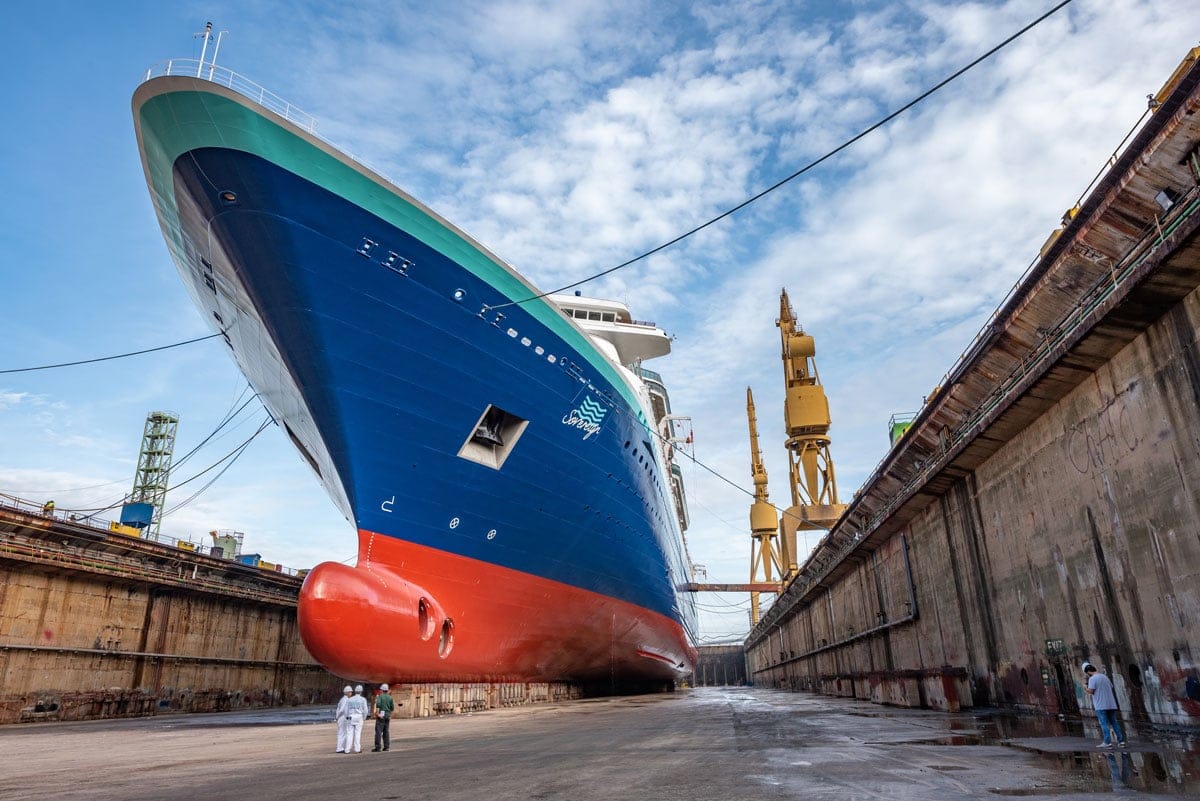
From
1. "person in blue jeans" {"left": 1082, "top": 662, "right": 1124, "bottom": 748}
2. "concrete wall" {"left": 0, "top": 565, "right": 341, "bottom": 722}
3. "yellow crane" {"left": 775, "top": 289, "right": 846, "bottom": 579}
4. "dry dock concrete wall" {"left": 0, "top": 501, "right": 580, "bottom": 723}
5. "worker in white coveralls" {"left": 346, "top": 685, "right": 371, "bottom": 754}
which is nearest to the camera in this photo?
"person in blue jeans" {"left": 1082, "top": 662, "right": 1124, "bottom": 748}

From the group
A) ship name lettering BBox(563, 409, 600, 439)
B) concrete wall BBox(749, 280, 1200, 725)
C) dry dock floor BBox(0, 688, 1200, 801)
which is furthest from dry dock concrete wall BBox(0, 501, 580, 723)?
concrete wall BBox(749, 280, 1200, 725)

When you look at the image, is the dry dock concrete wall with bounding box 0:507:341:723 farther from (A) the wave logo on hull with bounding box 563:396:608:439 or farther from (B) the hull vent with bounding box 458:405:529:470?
(A) the wave logo on hull with bounding box 563:396:608:439

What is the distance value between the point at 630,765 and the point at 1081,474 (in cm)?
723

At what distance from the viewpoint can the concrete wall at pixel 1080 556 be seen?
24.4ft

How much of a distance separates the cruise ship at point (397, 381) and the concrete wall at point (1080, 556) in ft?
26.5

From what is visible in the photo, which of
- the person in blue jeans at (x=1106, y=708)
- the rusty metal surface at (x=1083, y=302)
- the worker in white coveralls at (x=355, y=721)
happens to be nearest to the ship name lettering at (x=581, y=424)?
the rusty metal surface at (x=1083, y=302)

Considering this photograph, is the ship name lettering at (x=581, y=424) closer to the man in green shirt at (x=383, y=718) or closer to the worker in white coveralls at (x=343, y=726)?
the man in green shirt at (x=383, y=718)

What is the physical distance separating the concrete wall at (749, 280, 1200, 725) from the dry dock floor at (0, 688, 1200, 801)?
1163 millimetres

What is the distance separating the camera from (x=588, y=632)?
18375mm

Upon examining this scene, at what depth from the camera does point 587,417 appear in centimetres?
1634

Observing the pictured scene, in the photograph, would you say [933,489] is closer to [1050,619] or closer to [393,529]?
[1050,619]

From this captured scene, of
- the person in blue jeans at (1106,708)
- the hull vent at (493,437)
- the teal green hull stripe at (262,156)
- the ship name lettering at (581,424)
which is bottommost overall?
the person in blue jeans at (1106,708)

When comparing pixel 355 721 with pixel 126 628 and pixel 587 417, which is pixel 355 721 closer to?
pixel 587 417

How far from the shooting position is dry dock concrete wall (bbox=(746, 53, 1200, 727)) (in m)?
7.39
